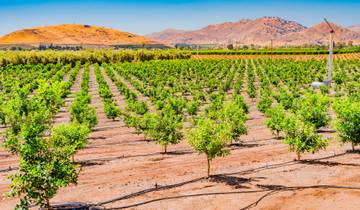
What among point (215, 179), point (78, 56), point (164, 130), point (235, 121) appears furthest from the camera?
point (78, 56)

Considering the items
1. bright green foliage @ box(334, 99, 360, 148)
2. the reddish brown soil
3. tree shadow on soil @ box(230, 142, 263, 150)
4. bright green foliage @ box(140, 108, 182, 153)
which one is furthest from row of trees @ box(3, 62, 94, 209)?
bright green foliage @ box(334, 99, 360, 148)

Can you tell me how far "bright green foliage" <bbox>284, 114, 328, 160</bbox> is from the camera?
604 inches

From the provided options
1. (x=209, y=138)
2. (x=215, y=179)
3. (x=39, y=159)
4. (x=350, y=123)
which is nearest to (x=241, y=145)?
(x=350, y=123)

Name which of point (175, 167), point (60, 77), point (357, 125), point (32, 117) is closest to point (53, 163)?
point (32, 117)

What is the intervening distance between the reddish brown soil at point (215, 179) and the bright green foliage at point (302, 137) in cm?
64

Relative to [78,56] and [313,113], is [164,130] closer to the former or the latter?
[313,113]

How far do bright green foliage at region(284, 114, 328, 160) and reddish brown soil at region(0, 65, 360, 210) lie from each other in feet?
2.11

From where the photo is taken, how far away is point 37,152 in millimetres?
10672

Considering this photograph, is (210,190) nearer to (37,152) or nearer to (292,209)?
(292,209)

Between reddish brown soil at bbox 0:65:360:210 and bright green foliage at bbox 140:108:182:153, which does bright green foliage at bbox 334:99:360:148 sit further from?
bright green foliage at bbox 140:108:182:153

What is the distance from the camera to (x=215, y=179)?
556 inches

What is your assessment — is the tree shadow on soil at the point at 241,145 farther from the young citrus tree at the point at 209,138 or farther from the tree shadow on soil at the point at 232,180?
the young citrus tree at the point at 209,138

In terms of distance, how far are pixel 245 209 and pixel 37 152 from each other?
5268mm

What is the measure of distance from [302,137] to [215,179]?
11.6 feet
